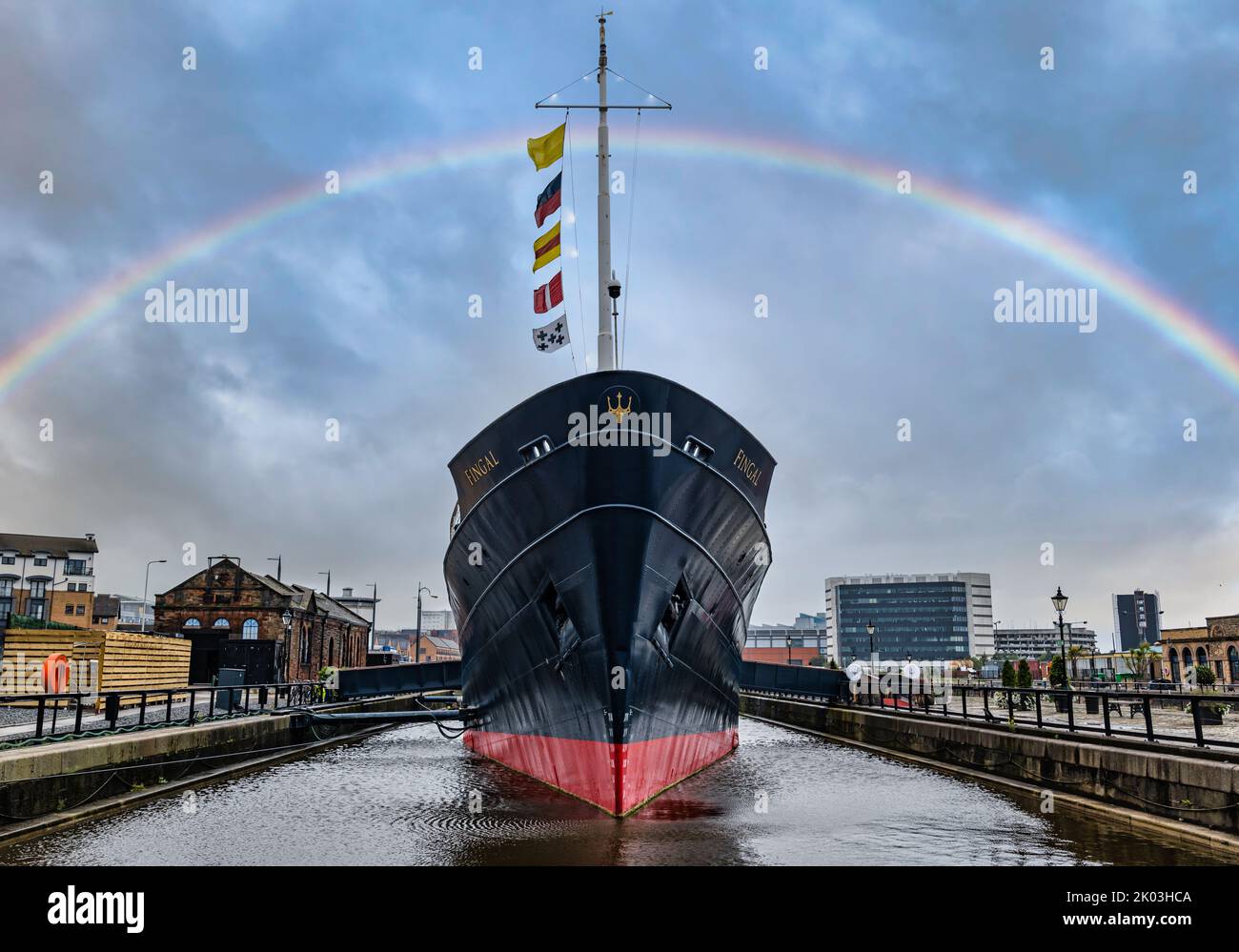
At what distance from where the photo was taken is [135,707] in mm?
20969

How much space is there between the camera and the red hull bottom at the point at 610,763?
980cm

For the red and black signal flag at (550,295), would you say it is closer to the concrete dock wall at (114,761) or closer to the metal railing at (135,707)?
the metal railing at (135,707)

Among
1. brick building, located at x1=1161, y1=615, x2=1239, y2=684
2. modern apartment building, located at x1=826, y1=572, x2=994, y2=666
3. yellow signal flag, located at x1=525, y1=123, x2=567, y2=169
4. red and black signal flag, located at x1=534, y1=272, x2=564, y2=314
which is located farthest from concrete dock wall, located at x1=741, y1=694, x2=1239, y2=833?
modern apartment building, located at x1=826, y1=572, x2=994, y2=666

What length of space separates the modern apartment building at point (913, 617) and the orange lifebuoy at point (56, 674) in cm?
15678

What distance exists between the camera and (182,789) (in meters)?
12.3

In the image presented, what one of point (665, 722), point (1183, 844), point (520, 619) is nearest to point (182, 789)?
point (520, 619)

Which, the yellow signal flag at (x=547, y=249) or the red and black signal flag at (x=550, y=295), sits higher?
the yellow signal flag at (x=547, y=249)

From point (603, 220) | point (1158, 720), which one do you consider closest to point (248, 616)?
point (603, 220)

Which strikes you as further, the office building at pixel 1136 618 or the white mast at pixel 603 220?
the office building at pixel 1136 618

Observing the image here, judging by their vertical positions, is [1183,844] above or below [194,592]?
below

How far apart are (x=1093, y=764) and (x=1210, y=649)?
5802 cm
